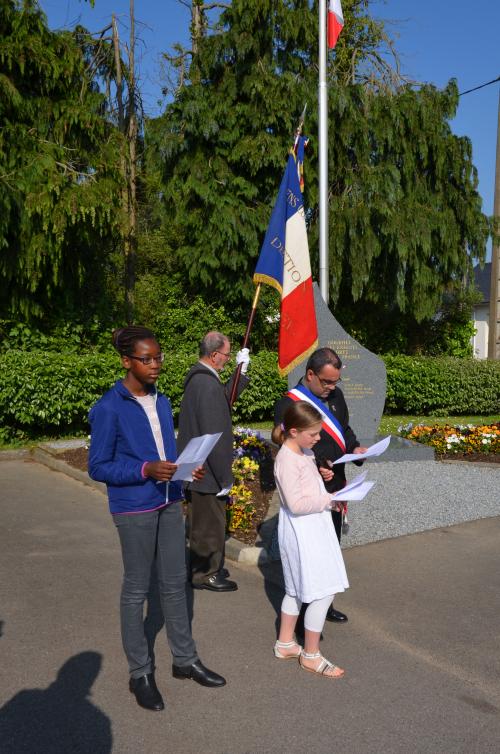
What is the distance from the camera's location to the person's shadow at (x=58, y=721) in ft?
11.0

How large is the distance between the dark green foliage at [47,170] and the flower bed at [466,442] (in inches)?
255

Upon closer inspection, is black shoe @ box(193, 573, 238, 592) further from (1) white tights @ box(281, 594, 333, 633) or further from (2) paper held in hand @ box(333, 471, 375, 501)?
(2) paper held in hand @ box(333, 471, 375, 501)

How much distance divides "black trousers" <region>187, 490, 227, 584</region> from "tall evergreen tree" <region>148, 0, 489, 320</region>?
10653 mm

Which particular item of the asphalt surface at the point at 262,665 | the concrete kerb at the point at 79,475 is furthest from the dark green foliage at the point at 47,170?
the asphalt surface at the point at 262,665

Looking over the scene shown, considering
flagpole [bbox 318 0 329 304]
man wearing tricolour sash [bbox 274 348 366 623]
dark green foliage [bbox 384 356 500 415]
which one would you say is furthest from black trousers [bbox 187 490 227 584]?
dark green foliage [bbox 384 356 500 415]

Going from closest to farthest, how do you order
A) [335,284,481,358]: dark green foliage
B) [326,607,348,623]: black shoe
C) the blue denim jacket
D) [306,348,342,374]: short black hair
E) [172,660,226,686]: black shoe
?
the blue denim jacket → [172,660,226,686]: black shoe → [306,348,342,374]: short black hair → [326,607,348,623]: black shoe → [335,284,481,358]: dark green foliage

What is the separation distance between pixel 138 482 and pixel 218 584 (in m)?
2.04

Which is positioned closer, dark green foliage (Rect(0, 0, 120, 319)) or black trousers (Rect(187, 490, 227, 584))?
black trousers (Rect(187, 490, 227, 584))

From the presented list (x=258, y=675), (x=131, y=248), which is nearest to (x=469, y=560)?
(x=258, y=675)

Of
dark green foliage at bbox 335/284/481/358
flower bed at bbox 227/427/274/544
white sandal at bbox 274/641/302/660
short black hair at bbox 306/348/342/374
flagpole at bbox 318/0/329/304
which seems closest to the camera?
white sandal at bbox 274/641/302/660

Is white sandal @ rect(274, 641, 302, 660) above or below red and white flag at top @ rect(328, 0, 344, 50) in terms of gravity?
below

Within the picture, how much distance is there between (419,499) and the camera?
27.1 feet

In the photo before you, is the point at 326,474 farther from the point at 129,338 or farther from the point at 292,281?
the point at 292,281

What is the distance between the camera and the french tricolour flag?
8.34 meters
